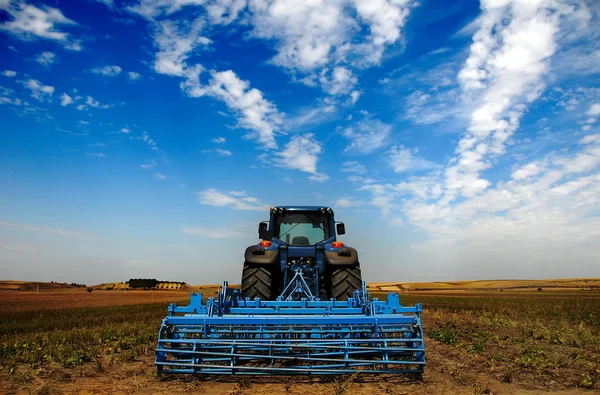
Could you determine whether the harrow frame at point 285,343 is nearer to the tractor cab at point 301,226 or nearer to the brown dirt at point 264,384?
the brown dirt at point 264,384

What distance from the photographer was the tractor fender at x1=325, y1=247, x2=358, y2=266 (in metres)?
7.42

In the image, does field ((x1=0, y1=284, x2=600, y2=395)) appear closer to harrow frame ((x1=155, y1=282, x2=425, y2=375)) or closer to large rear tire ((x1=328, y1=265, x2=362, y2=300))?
harrow frame ((x1=155, y1=282, x2=425, y2=375))

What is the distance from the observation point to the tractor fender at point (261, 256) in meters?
7.49

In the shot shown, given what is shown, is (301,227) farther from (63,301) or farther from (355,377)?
(63,301)

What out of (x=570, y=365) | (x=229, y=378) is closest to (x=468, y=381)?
(x=570, y=365)

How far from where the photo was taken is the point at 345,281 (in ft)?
24.4

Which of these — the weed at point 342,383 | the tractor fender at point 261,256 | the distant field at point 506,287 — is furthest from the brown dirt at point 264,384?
the distant field at point 506,287

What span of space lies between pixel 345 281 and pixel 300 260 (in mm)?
1188

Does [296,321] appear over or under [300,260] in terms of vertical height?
under

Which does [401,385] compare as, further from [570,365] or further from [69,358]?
[69,358]

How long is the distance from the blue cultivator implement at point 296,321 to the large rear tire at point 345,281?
0.02 metres

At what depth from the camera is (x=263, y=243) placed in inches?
306

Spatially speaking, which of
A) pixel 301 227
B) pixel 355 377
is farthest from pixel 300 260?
pixel 355 377

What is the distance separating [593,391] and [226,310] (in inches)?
180
